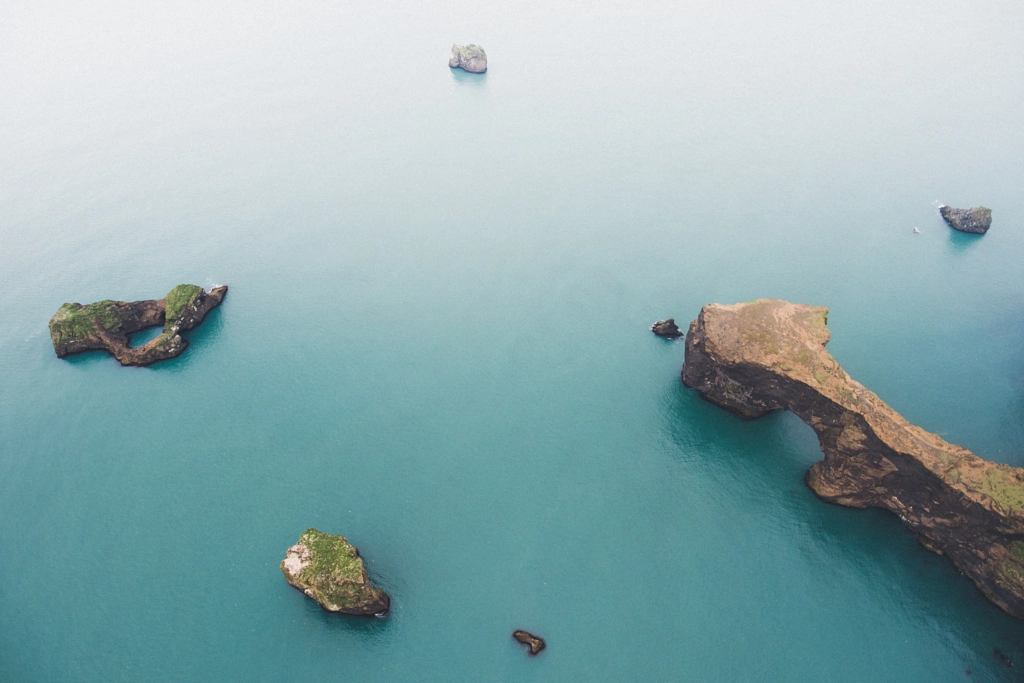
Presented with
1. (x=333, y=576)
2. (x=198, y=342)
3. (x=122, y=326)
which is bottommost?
(x=333, y=576)

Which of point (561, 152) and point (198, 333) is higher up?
point (561, 152)

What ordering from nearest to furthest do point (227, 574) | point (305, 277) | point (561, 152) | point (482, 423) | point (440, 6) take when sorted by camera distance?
point (227, 574) < point (482, 423) < point (305, 277) < point (561, 152) < point (440, 6)

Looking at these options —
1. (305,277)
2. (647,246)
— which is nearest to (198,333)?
(305,277)

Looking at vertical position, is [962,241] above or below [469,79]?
below

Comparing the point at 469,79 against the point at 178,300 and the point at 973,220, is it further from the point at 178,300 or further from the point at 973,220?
the point at 973,220

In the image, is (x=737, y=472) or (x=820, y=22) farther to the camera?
(x=820, y=22)

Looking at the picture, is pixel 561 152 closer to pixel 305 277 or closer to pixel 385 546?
Answer: pixel 305 277

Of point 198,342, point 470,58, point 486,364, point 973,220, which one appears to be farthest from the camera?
point 470,58

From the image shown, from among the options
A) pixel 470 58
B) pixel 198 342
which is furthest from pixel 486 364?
pixel 470 58
